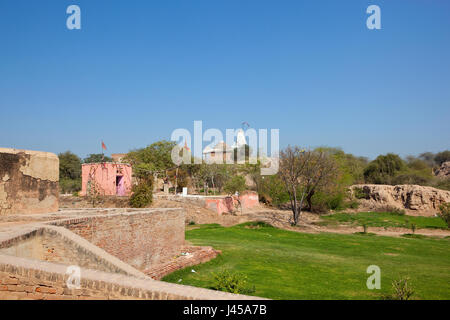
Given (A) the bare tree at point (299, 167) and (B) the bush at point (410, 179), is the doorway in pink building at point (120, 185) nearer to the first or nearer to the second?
(A) the bare tree at point (299, 167)

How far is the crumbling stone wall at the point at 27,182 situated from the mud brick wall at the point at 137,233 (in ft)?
9.28

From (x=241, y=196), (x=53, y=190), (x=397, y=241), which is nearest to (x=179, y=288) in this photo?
(x=53, y=190)

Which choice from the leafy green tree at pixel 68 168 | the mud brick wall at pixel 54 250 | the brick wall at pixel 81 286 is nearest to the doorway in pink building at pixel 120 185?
the leafy green tree at pixel 68 168

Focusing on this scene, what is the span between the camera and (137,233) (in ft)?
29.7

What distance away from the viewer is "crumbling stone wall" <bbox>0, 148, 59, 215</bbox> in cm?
872

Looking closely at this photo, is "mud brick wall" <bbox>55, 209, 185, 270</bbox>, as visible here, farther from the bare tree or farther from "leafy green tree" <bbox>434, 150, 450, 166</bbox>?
"leafy green tree" <bbox>434, 150, 450, 166</bbox>

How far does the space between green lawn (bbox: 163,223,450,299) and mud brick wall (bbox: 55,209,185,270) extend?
1008 mm

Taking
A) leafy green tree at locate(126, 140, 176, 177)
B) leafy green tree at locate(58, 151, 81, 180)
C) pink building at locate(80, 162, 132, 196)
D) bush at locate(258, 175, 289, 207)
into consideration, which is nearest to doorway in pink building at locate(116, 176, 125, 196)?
pink building at locate(80, 162, 132, 196)

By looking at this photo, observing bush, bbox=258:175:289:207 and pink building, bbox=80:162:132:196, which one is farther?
bush, bbox=258:175:289:207

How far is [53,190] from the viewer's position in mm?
10078

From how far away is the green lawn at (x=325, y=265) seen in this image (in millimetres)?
8602

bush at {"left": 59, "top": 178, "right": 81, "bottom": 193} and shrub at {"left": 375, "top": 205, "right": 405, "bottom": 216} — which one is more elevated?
bush at {"left": 59, "top": 178, "right": 81, "bottom": 193}

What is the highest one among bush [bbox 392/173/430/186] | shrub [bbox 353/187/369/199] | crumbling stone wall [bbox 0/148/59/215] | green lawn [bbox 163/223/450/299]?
crumbling stone wall [bbox 0/148/59/215]
